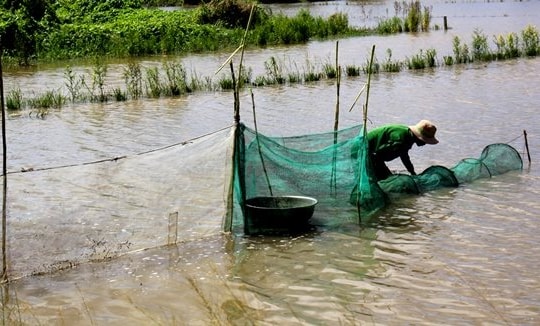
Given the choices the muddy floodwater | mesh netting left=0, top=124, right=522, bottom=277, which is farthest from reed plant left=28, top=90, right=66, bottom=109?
mesh netting left=0, top=124, right=522, bottom=277

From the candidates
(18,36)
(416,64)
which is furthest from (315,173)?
(18,36)

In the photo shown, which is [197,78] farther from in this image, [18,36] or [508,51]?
[508,51]

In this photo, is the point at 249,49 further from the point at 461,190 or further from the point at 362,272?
the point at 362,272

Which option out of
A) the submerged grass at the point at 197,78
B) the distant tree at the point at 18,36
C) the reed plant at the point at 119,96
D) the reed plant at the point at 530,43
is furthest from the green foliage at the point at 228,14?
the reed plant at the point at 119,96

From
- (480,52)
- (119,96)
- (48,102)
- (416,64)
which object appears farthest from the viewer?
(480,52)

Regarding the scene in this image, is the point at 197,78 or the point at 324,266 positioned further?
the point at 197,78

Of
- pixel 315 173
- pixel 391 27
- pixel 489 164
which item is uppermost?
pixel 391 27

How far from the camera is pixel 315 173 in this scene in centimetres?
695

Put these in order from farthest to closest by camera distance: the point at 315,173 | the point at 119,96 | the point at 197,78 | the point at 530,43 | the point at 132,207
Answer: the point at 530,43 < the point at 197,78 < the point at 119,96 < the point at 315,173 < the point at 132,207

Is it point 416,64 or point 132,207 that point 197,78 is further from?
point 132,207

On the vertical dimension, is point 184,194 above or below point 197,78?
below

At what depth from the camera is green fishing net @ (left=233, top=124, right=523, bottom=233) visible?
21.6 ft

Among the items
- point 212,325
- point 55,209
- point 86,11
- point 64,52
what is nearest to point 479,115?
point 55,209

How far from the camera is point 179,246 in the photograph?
21.1 feet
